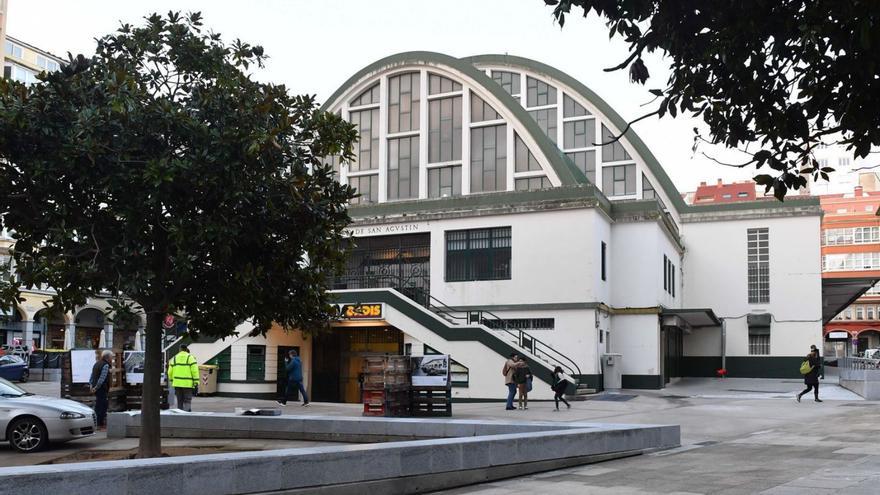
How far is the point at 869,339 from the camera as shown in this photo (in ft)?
330

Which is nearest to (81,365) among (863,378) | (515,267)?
Answer: (515,267)

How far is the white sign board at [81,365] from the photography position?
21.2 m

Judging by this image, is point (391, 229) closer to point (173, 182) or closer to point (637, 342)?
point (637, 342)

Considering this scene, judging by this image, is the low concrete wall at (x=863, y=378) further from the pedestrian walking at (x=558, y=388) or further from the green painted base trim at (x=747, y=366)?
the pedestrian walking at (x=558, y=388)

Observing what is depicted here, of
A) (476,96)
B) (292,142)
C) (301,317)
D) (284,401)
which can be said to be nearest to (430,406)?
(284,401)

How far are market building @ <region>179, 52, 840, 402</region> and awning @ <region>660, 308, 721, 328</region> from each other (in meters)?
0.13

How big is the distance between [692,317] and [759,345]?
5.99 metres

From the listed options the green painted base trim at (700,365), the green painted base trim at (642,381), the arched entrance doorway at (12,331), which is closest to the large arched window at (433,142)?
the green painted base trim at (642,381)

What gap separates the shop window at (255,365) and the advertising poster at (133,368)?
950 cm

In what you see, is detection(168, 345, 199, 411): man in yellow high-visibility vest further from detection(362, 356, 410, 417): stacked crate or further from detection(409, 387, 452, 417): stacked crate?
detection(409, 387, 452, 417): stacked crate

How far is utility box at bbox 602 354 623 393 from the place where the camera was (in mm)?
32188

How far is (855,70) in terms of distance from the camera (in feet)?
20.7

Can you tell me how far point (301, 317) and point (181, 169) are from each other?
3.52 meters

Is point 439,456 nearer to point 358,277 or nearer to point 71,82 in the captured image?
point 71,82
